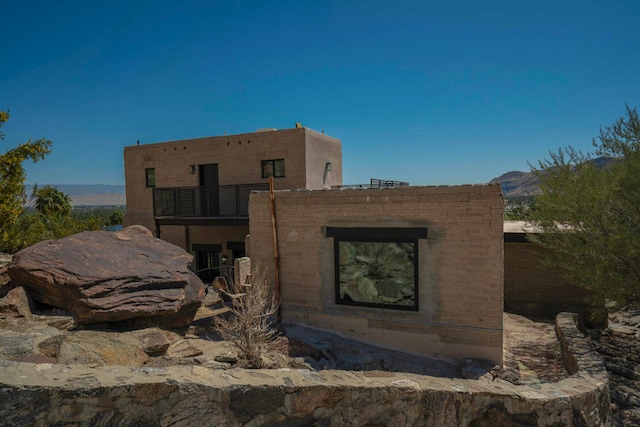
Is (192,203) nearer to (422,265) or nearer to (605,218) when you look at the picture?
(422,265)

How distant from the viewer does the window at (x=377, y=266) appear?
9242 mm

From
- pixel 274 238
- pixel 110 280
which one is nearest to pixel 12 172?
pixel 110 280

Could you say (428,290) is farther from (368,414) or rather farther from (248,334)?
(368,414)

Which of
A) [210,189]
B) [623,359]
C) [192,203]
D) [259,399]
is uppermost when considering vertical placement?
[210,189]

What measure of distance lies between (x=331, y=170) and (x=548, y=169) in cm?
822

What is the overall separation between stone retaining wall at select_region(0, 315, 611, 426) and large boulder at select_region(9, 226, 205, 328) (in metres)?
4.29

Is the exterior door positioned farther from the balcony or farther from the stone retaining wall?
the stone retaining wall

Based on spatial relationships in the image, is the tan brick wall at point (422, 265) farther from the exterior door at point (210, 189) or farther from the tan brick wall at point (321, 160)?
the exterior door at point (210, 189)

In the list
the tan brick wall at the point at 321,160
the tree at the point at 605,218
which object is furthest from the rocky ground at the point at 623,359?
the tan brick wall at the point at 321,160

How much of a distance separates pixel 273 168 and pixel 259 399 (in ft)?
38.9

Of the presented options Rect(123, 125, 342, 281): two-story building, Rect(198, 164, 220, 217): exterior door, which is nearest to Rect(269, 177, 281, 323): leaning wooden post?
Rect(123, 125, 342, 281): two-story building

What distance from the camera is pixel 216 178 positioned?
644 inches

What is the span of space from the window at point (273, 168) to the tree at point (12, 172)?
22.6 feet

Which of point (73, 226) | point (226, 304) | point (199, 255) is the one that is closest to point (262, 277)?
point (226, 304)
